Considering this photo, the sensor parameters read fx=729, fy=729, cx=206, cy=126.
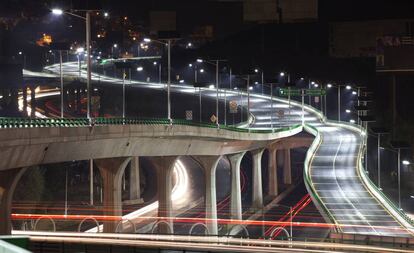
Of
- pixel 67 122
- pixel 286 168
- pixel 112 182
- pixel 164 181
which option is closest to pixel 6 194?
pixel 67 122

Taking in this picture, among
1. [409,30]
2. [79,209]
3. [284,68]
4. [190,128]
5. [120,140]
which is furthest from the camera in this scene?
[284,68]

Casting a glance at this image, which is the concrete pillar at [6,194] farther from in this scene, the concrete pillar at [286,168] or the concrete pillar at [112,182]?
the concrete pillar at [286,168]

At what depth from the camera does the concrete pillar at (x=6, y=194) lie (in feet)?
138

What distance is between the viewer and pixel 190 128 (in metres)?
70.5

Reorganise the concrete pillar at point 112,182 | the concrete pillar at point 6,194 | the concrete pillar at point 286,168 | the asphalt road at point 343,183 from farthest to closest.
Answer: the concrete pillar at point 286,168, the asphalt road at point 343,183, the concrete pillar at point 112,182, the concrete pillar at point 6,194

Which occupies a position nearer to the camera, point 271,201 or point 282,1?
point 282,1

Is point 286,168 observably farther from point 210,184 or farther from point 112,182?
point 112,182

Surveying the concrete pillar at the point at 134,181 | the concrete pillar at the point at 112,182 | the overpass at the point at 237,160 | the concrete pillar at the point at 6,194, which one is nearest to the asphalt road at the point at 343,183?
the overpass at the point at 237,160

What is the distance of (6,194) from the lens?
42875mm

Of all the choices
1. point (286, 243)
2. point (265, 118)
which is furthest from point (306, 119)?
point (286, 243)

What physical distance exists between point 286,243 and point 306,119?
114741 millimetres

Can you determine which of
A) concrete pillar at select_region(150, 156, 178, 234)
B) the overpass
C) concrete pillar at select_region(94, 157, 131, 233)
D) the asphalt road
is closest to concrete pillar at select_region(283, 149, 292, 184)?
the asphalt road

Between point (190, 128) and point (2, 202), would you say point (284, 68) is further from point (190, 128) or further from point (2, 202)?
point (2, 202)

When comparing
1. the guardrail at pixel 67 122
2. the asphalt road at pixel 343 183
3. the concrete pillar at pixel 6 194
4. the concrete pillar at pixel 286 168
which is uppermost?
the guardrail at pixel 67 122
